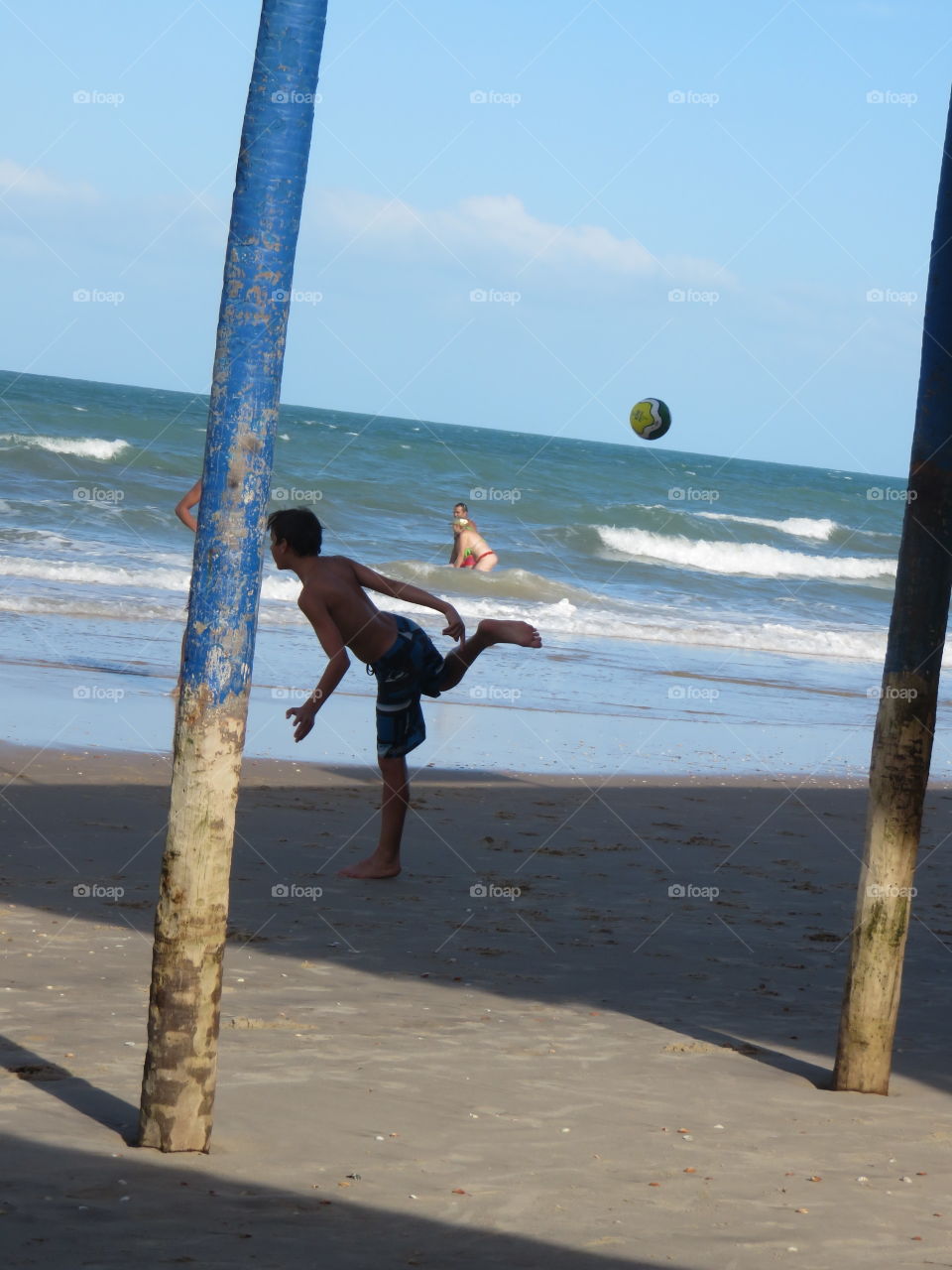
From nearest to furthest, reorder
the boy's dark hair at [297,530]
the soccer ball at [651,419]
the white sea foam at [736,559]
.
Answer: the boy's dark hair at [297,530]
the soccer ball at [651,419]
the white sea foam at [736,559]

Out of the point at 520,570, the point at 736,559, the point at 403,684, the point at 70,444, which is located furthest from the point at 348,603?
the point at 70,444

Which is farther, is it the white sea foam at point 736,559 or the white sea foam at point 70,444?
the white sea foam at point 70,444

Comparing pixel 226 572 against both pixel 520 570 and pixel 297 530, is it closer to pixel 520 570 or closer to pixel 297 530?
pixel 297 530

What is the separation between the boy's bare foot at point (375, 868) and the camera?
6.80 meters

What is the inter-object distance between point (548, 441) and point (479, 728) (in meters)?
72.6

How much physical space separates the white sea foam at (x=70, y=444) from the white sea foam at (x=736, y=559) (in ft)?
37.9

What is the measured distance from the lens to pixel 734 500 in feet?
164

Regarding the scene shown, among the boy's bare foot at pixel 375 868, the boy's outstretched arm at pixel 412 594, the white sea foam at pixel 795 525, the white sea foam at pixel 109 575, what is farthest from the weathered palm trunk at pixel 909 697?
the white sea foam at pixel 795 525

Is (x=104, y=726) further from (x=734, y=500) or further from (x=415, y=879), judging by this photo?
(x=734, y=500)

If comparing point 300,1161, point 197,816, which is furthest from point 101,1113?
point 197,816

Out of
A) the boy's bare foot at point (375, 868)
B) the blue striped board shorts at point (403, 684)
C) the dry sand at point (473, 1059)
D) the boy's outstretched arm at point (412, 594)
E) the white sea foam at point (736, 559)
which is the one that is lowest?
the dry sand at point (473, 1059)

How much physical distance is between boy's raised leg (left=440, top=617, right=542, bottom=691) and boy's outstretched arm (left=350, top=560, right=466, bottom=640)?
0.18 meters

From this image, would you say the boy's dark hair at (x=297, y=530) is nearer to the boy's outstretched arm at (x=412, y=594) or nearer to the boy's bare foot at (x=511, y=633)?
the boy's outstretched arm at (x=412, y=594)

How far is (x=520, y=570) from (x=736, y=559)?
11110 millimetres
